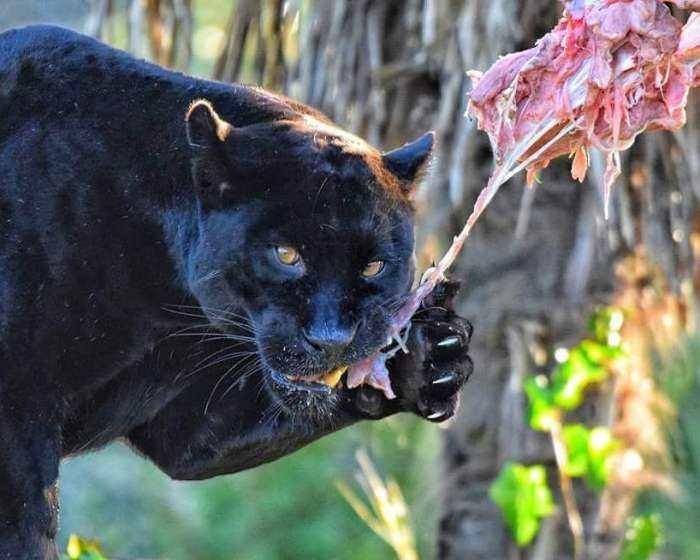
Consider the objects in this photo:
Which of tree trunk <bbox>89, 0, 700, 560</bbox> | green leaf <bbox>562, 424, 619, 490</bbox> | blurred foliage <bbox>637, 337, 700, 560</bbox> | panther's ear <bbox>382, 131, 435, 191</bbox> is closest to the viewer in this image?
panther's ear <bbox>382, 131, 435, 191</bbox>

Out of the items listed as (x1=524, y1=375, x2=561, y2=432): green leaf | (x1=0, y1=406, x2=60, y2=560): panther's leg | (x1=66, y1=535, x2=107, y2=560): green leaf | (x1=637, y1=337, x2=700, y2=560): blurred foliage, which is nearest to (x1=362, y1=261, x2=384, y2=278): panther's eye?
(x1=0, y1=406, x2=60, y2=560): panther's leg

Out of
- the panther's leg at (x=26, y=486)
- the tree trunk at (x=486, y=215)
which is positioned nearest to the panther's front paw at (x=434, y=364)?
the panther's leg at (x=26, y=486)

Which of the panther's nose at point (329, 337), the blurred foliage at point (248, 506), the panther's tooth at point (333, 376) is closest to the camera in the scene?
the panther's nose at point (329, 337)

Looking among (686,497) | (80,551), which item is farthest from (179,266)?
(686,497)

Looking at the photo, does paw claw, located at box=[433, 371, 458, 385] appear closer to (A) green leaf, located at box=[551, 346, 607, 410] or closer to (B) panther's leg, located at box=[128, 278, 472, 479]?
(B) panther's leg, located at box=[128, 278, 472, 479]

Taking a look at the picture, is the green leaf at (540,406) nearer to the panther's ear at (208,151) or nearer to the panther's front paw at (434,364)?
the panther's front paw at (434,364)

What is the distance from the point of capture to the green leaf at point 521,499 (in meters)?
4.77

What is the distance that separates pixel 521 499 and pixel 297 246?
2197 mm

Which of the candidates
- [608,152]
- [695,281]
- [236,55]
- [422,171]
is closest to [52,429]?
[422,171]

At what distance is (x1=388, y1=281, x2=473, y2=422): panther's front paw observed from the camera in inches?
115

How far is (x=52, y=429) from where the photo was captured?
284cm

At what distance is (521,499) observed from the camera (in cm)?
477

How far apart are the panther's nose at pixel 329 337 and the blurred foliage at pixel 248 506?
19.9 feet

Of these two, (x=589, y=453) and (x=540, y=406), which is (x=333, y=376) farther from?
(x=589, y=453)
